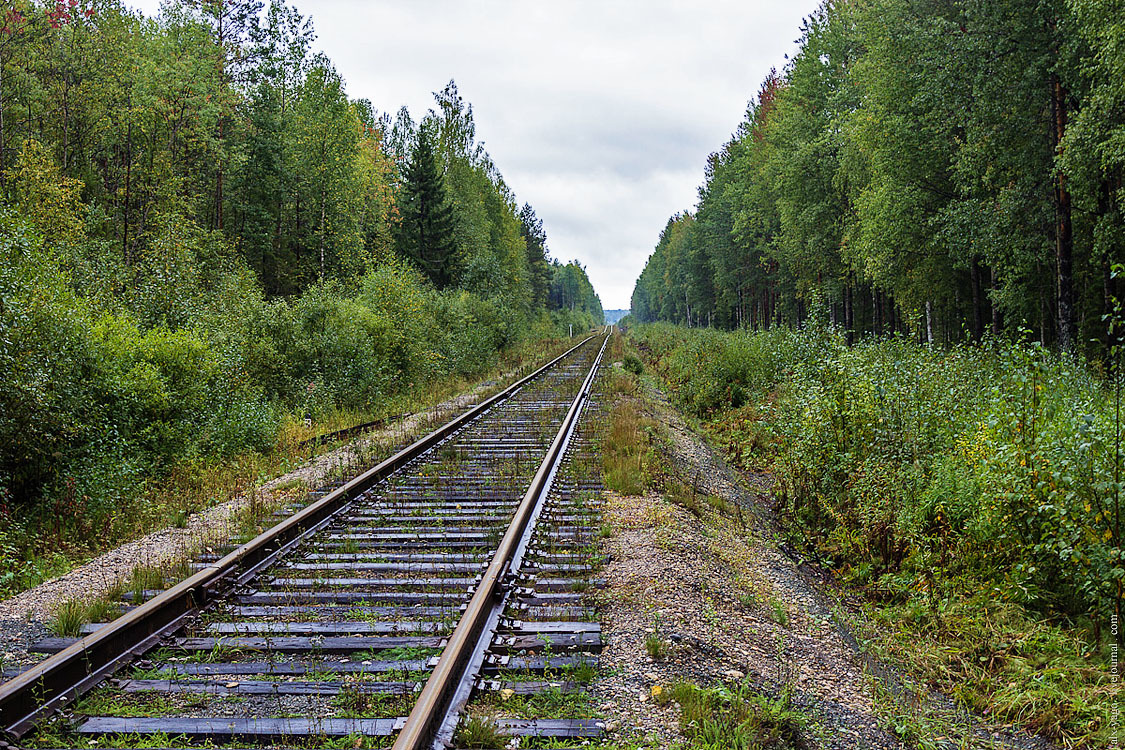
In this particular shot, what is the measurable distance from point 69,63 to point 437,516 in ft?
96.6

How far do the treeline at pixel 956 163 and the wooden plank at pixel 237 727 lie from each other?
27.8 feet

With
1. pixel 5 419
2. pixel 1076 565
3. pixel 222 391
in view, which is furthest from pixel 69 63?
pixel 1076 565

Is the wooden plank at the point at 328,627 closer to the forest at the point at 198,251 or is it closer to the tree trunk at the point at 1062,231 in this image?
the forest at the point at 198,251

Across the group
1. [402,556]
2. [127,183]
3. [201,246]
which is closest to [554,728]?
[402,556]

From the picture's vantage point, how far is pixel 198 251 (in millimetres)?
23250

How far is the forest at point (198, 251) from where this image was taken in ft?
24.9

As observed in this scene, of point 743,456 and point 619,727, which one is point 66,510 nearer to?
point 619,727

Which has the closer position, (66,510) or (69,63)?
(66,510)

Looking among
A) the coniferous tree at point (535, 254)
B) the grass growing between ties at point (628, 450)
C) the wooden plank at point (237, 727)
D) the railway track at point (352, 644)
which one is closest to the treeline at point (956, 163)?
the grass growing between ties at point (628, 450)

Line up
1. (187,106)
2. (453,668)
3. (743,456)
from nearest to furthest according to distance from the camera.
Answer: (453,668) → (743,456) → (187,106)

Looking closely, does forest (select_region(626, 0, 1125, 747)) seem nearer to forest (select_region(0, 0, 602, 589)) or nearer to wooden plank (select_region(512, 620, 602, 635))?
wooden plank (select_region(512, 620, 602, 635))

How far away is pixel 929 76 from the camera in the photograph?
755 inches

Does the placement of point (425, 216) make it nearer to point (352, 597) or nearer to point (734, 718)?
point (352, 597)

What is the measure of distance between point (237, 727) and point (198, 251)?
23.7 meters
